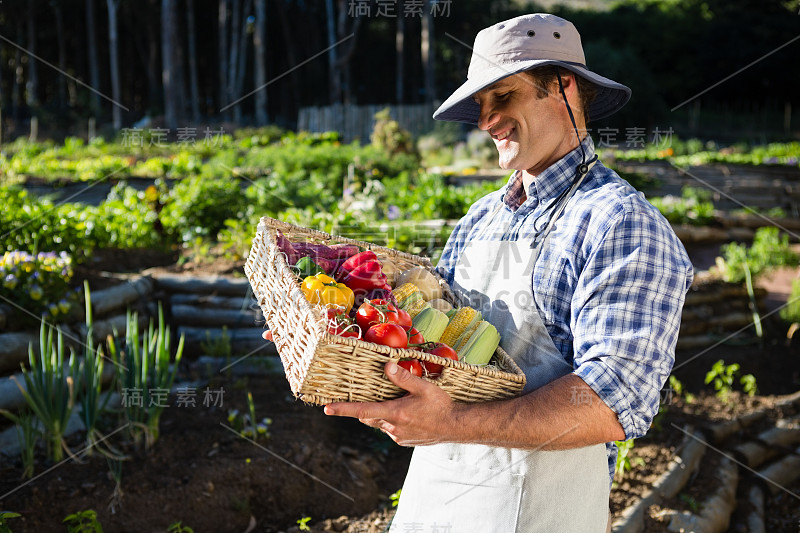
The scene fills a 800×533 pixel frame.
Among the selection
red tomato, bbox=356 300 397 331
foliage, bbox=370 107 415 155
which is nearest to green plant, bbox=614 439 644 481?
red tomato, bbox=356 300 397 331

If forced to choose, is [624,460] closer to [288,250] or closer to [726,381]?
[726,381]

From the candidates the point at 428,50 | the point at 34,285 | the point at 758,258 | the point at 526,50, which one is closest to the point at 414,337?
the point at 526,50

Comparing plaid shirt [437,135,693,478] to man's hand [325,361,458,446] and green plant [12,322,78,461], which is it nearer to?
man's hand [325,361,458,446]

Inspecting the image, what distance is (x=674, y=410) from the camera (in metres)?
4.26

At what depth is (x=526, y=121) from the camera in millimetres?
1633

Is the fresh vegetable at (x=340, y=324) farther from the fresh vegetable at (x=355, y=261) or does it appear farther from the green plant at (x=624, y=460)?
the green plant at (x=624, y=460)

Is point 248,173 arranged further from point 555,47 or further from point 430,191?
point 555,47

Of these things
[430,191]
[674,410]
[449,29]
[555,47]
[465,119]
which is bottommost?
[674,410]

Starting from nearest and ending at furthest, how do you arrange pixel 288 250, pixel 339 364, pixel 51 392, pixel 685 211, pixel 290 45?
1. pixel 339 364
2. pixel 288 250
3. pixel 51 392
4. pixel 685 211
5. pixel 290 45

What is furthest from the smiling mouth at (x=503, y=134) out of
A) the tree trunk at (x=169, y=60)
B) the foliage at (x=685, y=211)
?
the tree trunk at (x=169, y=60)

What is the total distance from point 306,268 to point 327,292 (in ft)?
0.72

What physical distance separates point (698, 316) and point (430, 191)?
2.74m

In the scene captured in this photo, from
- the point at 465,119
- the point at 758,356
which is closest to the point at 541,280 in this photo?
the point at 465,119

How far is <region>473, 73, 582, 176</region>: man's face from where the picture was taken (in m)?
1.62
